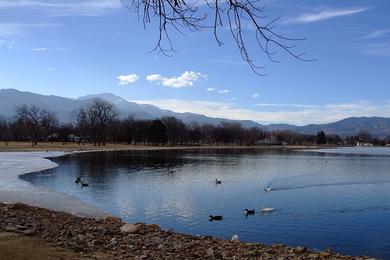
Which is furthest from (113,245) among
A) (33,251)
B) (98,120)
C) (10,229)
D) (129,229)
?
(98,120)

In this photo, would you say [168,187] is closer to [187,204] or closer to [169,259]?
[187,204]

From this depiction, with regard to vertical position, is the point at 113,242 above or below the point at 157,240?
above

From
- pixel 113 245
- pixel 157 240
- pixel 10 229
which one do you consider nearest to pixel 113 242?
pixel 113 245

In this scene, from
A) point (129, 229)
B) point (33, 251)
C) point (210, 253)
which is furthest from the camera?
point (129, 229)

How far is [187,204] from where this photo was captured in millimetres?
32125

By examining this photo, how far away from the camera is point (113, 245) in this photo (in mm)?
13125

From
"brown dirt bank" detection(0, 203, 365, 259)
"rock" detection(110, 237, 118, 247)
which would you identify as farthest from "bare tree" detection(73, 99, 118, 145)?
"rock" detection(110, 237, 118, 247)

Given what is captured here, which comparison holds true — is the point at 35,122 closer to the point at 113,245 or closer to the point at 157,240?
the point at 157,240

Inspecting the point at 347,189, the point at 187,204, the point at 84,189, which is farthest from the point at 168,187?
the point at 347,189

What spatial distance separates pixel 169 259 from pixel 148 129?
17257 cm

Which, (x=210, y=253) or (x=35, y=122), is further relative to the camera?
(x=35, y=122)

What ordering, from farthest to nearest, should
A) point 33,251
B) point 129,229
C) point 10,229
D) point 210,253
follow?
point 129,229 < point 10,229 < point 210,253 < point 33,251

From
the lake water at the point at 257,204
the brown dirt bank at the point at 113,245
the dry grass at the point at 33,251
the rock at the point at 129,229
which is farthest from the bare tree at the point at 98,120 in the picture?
the dry grass at the point at 33,251

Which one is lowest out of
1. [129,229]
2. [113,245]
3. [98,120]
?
[129,229]
